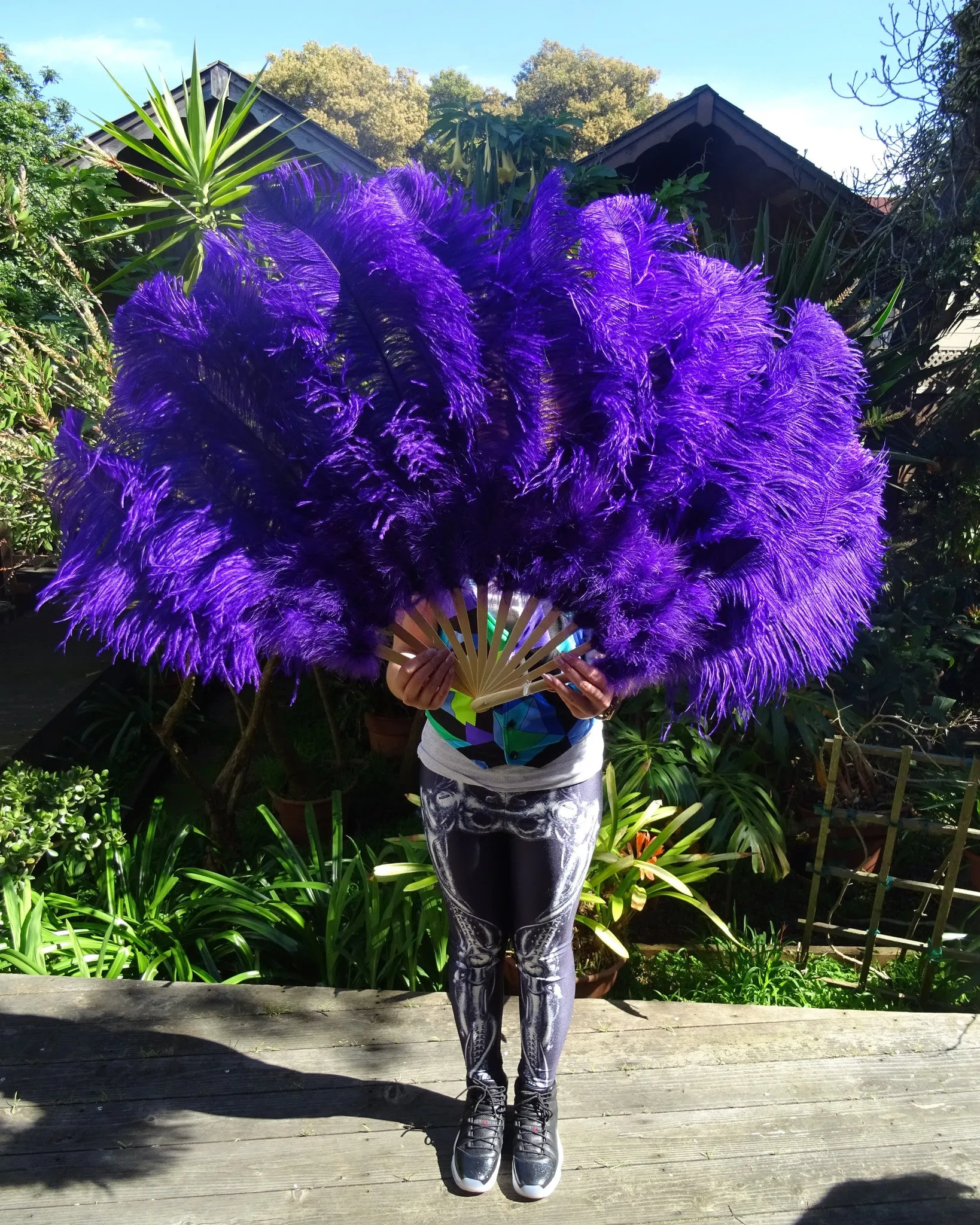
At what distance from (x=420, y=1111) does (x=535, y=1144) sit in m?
0.33

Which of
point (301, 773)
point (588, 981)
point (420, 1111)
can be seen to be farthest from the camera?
point (301, 773)

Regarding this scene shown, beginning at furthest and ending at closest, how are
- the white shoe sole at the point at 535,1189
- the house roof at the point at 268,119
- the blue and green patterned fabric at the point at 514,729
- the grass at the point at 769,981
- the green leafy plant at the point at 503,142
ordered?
the house roof at the point at 268,119 < the green leafy plant at the point at 503,142 < the grass at the point at 769,981 < the white shoe sole at the point at 535,1189 < the blue and green patterned fabric at the point at 514,729

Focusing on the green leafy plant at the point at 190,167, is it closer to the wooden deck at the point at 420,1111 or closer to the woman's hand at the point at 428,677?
the woman's hand at the point at 428,677

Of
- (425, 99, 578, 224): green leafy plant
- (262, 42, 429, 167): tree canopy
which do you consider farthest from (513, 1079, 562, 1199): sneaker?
(262, 42, 429, 167): tree canopy

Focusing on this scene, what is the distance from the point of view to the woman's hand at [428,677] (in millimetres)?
1361

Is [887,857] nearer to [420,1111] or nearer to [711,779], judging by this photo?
[711,779]

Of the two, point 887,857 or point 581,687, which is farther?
point 887,857

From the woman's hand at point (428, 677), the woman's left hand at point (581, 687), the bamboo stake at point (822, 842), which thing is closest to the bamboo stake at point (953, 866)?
the bamboo stake at point (822, 842)

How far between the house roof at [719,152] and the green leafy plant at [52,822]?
4078 mm

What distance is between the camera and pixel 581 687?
1405 millimetres

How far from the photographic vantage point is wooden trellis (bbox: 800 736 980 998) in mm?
A: 2482

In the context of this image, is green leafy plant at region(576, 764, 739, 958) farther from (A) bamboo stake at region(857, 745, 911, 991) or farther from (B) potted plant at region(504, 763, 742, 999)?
(A) bamboo stake at region(857, 745, 911, 991)

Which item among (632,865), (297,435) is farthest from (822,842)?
(297,435)

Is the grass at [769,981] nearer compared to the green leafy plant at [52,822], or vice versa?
the grass at [769,981]
